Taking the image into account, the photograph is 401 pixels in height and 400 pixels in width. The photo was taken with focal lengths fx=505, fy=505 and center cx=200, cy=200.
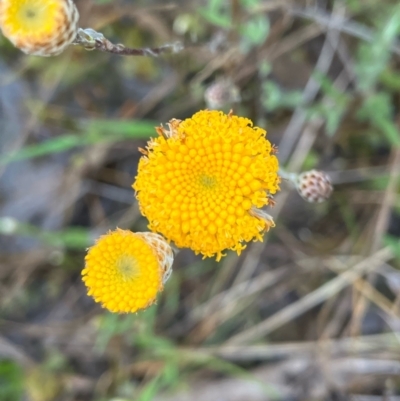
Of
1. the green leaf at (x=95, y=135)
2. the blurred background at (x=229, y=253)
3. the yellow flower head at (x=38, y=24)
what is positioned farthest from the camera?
the blurred background at (x=229, y=253)

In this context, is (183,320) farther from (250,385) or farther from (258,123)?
(258,123)

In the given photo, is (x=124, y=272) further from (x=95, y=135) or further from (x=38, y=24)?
(x=95, y=135)

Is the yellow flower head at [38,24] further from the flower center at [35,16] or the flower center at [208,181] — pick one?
the flower center at [208,181]

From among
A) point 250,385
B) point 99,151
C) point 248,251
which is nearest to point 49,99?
point 99,151

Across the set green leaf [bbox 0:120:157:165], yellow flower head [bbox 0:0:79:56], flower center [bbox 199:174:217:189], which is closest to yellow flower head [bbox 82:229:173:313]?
flower center [bbox 199:174:217:189]

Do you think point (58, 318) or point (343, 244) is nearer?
point (343, 244)

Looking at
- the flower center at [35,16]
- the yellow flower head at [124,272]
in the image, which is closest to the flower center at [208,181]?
the yellow flower head at [124,272]

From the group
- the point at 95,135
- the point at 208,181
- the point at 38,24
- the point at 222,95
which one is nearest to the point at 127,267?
the point at 208,181
